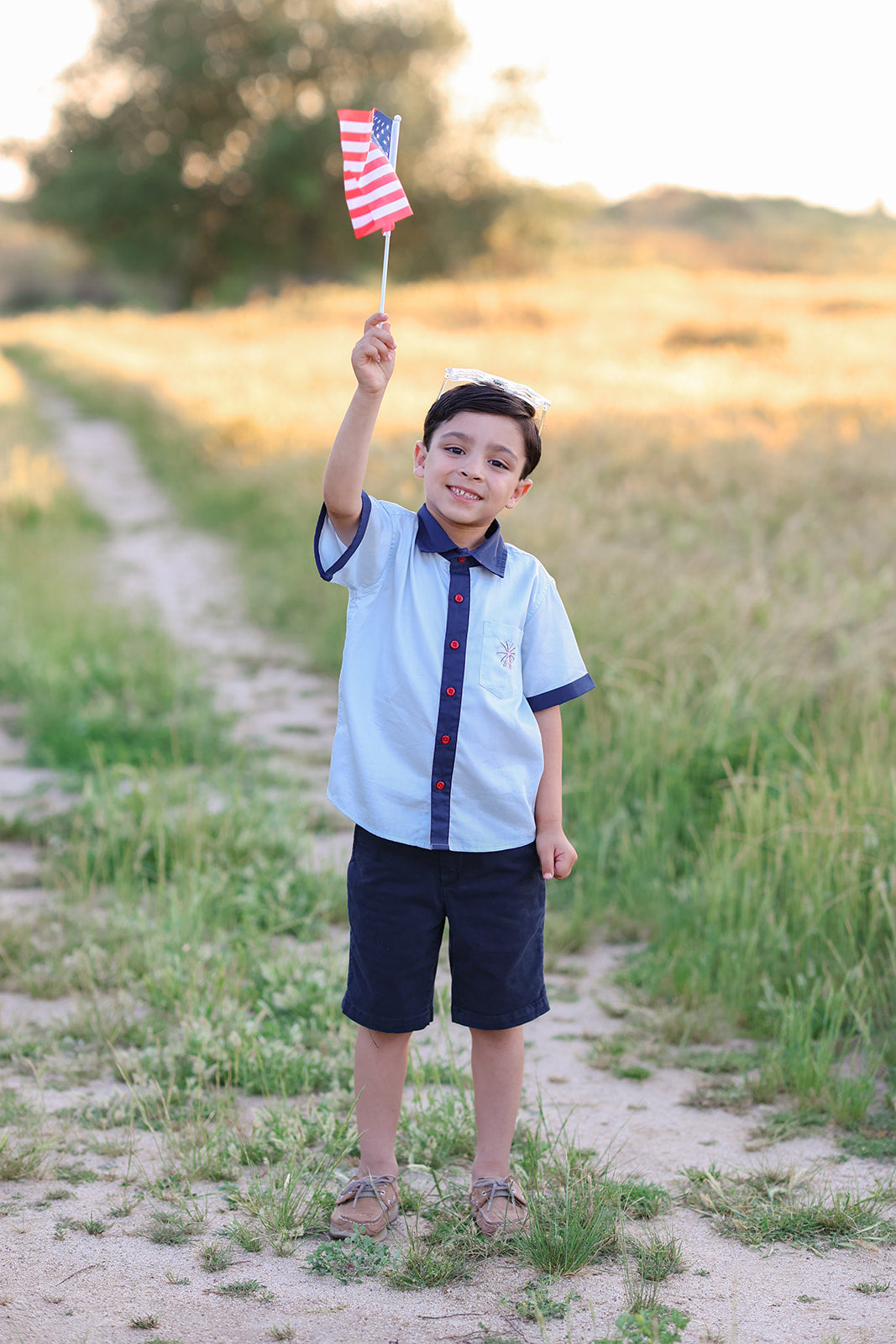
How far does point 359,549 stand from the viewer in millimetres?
2504

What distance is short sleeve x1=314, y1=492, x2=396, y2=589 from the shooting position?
8.15 feet

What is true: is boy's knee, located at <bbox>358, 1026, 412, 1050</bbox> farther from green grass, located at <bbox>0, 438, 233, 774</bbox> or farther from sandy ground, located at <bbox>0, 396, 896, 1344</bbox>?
green grass, located at <bbox>0, 438, 233, 774</bbox>

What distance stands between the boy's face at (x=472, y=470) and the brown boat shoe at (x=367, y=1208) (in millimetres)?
1351

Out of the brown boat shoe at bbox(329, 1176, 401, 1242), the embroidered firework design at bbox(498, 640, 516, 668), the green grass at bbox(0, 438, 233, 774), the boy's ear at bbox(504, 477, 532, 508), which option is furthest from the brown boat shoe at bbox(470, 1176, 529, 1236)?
the green grass at bbox(0, 438, 233, 774)

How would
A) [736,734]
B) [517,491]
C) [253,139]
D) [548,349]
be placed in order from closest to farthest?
[517,491] < [736,734] < [548,349] < [253,139]

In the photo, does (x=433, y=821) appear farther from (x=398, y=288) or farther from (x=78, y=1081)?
(x=398, y=288)

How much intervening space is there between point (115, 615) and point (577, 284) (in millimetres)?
23905

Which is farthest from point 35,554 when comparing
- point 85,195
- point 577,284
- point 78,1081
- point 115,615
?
point 85,195

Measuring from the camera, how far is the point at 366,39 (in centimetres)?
3841

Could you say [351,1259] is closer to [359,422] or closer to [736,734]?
[359,422]

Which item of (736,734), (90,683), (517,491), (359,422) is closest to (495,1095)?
(517,491)

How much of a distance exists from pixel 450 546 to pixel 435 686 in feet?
0.96

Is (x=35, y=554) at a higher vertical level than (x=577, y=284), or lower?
lower

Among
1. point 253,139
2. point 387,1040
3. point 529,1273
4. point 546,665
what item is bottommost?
point 529,1273
